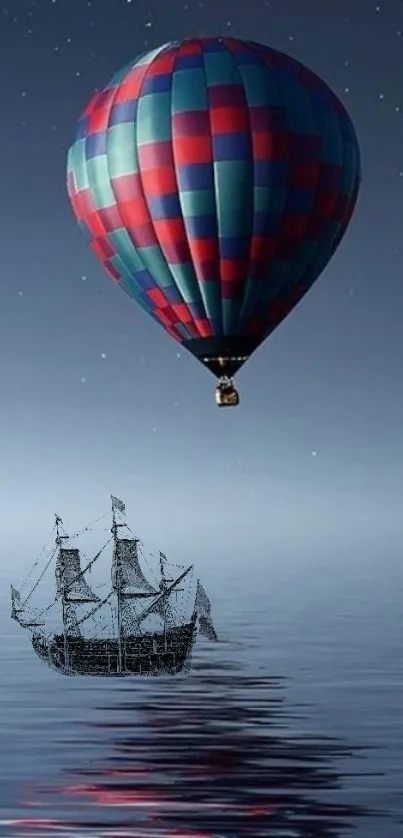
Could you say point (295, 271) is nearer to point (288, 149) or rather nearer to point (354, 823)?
point (288, 149)

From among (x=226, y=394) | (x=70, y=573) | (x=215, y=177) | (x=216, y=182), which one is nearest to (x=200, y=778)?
(x=226, y=394)

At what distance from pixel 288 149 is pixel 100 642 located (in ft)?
229

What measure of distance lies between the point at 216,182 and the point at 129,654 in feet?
223

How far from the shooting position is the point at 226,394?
43656mm

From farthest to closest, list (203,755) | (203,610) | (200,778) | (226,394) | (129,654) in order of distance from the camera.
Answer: (203,610) < (129,654) < (203,755) < (200,778) < (226,394)

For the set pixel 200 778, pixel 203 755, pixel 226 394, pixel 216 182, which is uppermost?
pixel 216 182

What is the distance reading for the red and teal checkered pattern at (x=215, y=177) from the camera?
42.3 metres

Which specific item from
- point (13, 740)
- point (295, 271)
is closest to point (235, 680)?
point (13, 740)

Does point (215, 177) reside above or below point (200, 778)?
above

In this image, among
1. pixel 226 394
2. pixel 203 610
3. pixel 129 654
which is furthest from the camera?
pixel 203 610

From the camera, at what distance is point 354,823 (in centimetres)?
6097

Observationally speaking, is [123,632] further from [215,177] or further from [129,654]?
[215,177]

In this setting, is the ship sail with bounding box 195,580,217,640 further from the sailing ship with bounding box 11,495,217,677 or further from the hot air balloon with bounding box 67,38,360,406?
the hot air balloon with bounding box 67,38,360,406

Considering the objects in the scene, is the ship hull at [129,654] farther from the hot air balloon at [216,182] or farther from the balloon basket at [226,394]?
the hot air balloon at [216,182]
